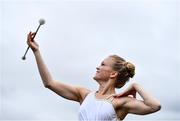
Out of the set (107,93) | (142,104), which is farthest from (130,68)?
(142,104)


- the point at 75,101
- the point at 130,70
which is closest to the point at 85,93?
the point at 75,101

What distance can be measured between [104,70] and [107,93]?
0.98ft

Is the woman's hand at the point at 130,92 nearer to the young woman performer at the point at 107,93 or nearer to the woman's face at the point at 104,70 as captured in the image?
the young woman performer at the point at 107,93

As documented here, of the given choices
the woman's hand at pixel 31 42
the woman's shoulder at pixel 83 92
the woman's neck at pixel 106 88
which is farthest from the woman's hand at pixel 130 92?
the woman's hand at pixel 31 42

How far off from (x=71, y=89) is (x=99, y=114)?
64 centimetres

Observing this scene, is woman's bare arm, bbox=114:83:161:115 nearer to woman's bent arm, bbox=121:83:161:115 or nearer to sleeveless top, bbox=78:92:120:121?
woman's bent arm, bbox=121:83:161:115

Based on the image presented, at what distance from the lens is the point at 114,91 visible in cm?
654

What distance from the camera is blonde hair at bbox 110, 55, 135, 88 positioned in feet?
21.4

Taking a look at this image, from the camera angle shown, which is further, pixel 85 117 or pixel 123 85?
pixel 123 85

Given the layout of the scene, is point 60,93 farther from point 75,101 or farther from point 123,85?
point 123,85

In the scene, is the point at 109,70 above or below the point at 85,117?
above

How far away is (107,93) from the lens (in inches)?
255

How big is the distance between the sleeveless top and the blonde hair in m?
0.30

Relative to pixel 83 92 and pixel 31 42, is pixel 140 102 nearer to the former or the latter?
pixel 83 92
